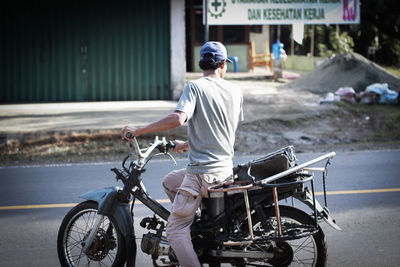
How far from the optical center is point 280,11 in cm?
1450

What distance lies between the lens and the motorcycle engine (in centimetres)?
444

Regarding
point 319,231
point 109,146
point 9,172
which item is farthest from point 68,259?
point 109,146

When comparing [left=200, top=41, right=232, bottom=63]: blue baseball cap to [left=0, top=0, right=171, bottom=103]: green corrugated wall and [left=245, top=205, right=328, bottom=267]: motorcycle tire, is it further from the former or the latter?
[left=0, top=0, right=171, bottom=103]: green corrugated wall

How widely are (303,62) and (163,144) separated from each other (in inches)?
923

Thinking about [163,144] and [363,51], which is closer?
[163,144]

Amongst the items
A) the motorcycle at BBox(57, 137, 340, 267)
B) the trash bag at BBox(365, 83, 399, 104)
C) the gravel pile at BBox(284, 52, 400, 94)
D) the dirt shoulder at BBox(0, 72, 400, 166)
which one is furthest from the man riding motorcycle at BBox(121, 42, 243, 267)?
the gravel pile at BBox(284, 52, 400, 94)

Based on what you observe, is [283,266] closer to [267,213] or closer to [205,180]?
[267,213]

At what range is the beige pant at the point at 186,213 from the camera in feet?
13.9

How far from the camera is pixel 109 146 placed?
11258 mm

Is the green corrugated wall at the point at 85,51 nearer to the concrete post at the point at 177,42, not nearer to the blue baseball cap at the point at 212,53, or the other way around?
the concrete post at the point at 177,42

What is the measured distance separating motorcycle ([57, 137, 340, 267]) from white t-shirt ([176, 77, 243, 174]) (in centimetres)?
19

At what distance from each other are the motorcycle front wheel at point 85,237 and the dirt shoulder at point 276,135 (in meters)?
5.37

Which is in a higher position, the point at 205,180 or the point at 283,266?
the point at 205,180

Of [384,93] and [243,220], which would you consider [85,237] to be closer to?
[243,220]
